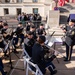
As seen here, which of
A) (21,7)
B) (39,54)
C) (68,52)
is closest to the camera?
(39,54)

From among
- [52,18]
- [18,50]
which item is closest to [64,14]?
[52,18]

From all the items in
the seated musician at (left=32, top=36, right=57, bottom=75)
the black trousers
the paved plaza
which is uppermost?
the seated musician at (left=32, top=36, right=57, bottom=75)

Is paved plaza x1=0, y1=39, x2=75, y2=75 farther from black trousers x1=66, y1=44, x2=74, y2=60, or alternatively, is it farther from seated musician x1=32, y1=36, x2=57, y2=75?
seated musician x1=32, y1=36, x2=57, y2=75

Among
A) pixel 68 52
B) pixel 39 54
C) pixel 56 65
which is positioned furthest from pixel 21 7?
pixel 39 54

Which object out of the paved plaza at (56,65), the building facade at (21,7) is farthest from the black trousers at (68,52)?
the building facade at (21,7)

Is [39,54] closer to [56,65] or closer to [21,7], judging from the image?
[56,65]

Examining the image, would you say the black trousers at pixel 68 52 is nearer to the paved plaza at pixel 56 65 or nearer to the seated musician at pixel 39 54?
the paved plaza at pixel 56 65

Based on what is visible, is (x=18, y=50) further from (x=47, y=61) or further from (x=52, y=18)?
(x=52, y=18)

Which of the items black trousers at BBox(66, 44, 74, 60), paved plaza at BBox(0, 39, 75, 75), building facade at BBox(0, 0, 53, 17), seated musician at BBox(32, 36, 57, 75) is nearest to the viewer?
seated musician at BBox(32, 36, 57, 75)

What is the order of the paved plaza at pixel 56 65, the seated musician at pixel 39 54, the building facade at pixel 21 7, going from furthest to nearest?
the building facade at pixel 21 7 < the paved plaza at pixel 56 65 < the seated musician at pixel 39 54

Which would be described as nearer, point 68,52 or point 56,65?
point 56,65

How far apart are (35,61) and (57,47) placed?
446cm

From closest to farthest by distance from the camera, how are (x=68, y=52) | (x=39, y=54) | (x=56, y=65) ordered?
(x=39, y=54)
(x=56, y=65)
(x=68, y=52)

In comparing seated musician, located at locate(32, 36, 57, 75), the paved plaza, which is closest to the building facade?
the paved plaza
